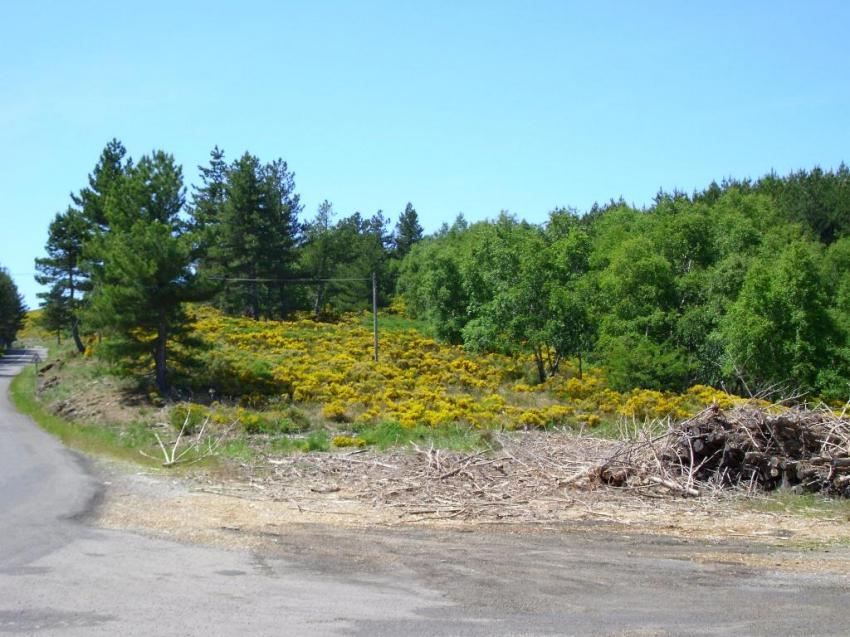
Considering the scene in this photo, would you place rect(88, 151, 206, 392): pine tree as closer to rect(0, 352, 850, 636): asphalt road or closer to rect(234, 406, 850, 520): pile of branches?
rect(234, 406, 850, 520): pile of branches

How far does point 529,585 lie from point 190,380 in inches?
1269

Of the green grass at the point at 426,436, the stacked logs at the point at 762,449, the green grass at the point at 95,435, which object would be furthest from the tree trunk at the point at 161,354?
the stacked logs at the point at 762,449

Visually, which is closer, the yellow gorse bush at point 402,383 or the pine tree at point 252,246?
the yellow gorse bush at point 402,383

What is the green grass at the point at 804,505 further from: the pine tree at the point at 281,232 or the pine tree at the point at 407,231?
the pine tree at the point at 407,231

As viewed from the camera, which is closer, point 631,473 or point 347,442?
point 631,473

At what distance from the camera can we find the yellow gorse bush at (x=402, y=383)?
33.0m

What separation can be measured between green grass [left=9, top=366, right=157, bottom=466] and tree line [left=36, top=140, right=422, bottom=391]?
452 centimetres

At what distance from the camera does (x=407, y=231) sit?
4776 inches

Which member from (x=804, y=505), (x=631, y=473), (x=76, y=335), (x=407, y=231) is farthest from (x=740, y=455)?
(x=407, y=231)

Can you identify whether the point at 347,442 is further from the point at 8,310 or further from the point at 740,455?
the point at 8,310

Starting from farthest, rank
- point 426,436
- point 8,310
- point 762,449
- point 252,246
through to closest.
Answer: point 8,310, point 252,246, point 426,436, point 762,449

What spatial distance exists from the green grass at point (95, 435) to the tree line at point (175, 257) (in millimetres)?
4519

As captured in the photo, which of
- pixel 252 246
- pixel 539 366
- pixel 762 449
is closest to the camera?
pixel 762 449

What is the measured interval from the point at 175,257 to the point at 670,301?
29810 millimetres
